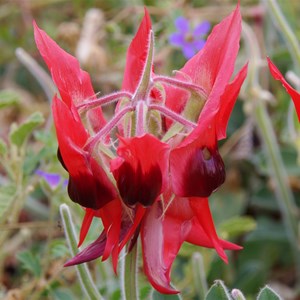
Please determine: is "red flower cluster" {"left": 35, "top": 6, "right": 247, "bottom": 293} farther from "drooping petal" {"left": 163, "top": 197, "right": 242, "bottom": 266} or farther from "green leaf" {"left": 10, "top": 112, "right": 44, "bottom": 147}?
"green leaf" {"left": 10, "top": 112, "right": 44, "bottom": 147}

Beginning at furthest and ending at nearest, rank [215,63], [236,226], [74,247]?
[236,226] < [74,247] < [215,63]

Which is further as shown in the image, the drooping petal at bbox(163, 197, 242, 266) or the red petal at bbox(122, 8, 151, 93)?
the red petal at bbox(122, 8, 151, 93)

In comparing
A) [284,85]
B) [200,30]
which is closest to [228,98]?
[284,85]

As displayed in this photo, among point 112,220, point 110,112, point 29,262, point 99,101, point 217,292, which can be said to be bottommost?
point 110,112

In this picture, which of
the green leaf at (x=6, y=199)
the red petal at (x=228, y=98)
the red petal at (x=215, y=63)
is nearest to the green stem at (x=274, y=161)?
the green leaf at (x=6, y=199)

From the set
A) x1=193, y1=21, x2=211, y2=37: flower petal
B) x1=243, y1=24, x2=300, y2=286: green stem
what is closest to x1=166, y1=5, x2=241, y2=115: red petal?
x1=243, y1=24, x2=300, y2=286: green stem

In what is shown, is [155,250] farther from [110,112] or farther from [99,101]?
[110,112]

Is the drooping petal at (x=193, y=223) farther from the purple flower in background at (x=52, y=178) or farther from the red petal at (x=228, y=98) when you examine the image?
the purple flower in background at (x=52, y=178)
